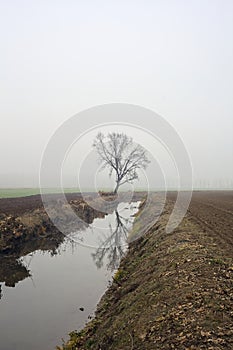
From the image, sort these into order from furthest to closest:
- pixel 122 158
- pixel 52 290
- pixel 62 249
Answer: pixel 122 158 → pixel 62 249 → pixel 52 290

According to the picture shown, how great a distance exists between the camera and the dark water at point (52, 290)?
9477 millimetres

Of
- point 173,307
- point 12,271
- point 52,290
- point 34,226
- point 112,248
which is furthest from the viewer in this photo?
point 34,226

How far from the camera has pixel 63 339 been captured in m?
9.14

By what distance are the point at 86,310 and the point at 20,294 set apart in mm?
3294

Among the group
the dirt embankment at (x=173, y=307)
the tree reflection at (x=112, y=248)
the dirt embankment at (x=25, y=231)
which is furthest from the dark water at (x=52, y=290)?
the dirt embankment at (x=25, y=231)

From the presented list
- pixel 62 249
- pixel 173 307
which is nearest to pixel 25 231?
pixel 62 249

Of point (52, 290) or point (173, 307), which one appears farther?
point (52, 290)

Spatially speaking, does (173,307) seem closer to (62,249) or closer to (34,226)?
(62,249)

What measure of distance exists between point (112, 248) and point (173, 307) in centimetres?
1507

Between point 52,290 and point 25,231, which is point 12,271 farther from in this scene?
point 25,231

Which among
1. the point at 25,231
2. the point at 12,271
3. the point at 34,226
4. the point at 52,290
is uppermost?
the point at 34,226

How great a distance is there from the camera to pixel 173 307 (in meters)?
6.80

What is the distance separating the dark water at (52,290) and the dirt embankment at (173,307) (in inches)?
36.5

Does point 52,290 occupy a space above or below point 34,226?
below
